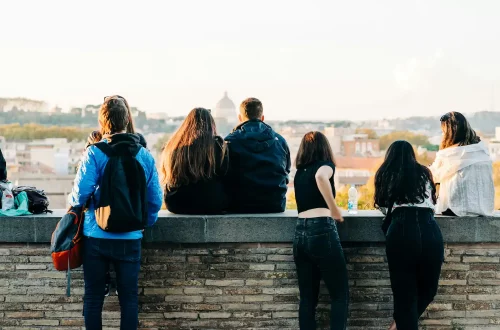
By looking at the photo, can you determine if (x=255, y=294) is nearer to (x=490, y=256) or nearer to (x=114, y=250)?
(x=114, y=250)

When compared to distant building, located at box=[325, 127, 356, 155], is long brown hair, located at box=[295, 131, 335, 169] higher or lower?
lower

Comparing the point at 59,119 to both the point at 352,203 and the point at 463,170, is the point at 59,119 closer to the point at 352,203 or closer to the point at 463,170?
the point at 352,203

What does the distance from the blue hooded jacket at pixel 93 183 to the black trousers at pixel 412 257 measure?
1.68m

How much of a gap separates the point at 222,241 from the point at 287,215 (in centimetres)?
52

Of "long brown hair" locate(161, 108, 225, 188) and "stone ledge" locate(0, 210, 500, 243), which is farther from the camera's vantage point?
"stone ledge" locate(0, 210, 500, 243)

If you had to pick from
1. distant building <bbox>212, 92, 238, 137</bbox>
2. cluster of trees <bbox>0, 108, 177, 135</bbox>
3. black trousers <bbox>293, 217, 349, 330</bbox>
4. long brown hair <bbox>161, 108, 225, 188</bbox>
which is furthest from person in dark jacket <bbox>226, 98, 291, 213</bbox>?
cluster of trees <bbox>0, 108, 177, 135</bbox>

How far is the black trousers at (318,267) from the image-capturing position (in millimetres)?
4711

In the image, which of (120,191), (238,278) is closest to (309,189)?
(238,278)

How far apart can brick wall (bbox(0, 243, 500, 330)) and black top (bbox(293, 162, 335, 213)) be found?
65cm

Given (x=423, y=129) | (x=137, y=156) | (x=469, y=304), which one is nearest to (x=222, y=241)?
(x=137, y=156)

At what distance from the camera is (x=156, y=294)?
5.31 meters

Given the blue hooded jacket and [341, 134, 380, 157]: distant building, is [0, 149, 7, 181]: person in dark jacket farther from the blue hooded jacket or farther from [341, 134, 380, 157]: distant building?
[341, 134, 380, 157]: distant building

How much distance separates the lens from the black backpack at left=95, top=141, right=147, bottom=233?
437cm

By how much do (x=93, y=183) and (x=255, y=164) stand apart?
4.40 feet
